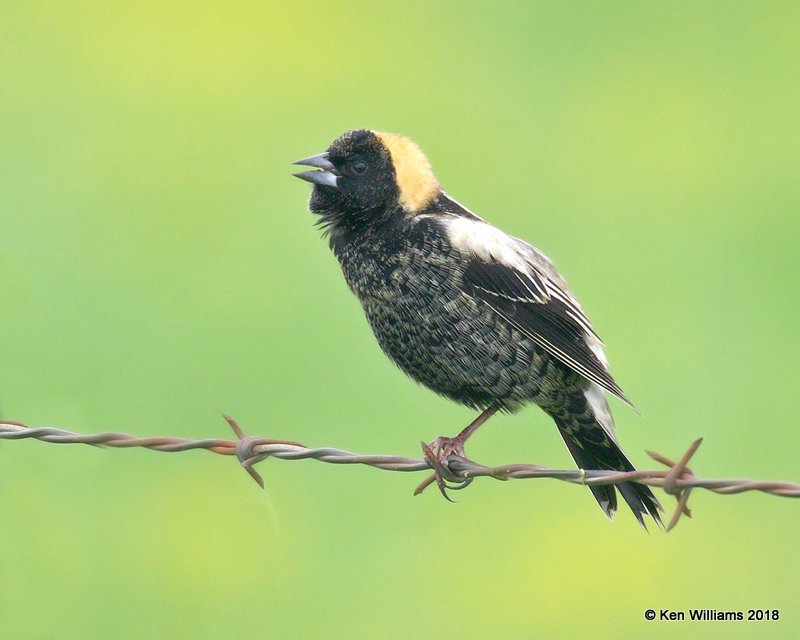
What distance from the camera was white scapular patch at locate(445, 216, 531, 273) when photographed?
15.7 ft

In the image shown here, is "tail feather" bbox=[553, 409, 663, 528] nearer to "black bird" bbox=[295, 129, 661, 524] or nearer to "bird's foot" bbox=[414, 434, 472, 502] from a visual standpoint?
"black bird" bbox=[295, 129, 661, 524]

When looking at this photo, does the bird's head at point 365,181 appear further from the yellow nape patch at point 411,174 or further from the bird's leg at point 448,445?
the bird's leg at point 448,445

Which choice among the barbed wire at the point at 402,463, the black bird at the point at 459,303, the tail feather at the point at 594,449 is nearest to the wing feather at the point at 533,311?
the black bird at the point at 459,303

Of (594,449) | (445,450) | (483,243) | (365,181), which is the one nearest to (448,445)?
(445,450)

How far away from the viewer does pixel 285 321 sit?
763cm

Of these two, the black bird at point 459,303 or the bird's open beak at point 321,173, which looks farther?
the bird's open beak at point 321,173

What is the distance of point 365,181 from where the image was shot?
5023 millimetres

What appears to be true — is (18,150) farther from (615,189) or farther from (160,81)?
(615,189)

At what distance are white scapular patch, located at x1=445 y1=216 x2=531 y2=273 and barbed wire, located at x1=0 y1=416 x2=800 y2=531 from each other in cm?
79

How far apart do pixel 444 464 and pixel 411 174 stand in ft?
3.90

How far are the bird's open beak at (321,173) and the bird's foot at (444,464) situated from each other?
0.98 metres

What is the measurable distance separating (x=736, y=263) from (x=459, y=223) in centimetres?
348

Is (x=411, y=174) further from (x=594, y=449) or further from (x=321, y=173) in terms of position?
(x=594, y=449)

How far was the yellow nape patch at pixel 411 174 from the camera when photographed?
5.01m
